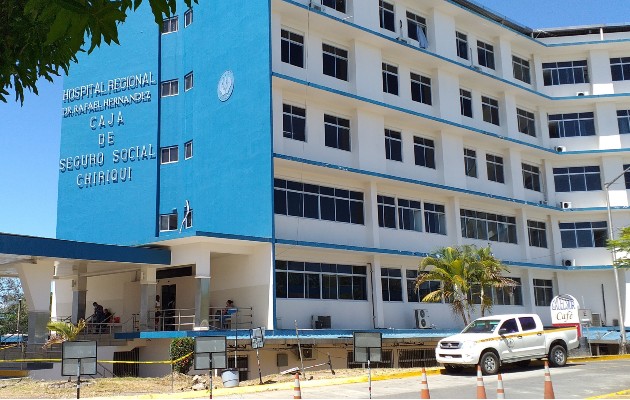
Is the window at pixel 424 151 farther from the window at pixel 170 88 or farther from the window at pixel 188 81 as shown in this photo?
the window at pixel 170 88

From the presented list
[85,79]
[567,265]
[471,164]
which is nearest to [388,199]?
[471,164]

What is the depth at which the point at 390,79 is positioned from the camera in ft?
116

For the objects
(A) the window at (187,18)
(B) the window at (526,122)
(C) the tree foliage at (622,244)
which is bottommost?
(C) the tree foliage at (622,244)

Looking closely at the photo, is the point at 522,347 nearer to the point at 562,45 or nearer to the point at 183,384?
the point at 183,384

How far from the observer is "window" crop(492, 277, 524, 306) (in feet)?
124

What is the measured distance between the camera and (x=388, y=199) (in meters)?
34.0

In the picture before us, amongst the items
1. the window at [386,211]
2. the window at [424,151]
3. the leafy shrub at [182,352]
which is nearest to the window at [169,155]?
the window at [386,211]

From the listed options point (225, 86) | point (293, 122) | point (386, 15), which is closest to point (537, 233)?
point (386, 15)

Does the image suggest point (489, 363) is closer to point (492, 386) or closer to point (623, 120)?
point (492, 386)

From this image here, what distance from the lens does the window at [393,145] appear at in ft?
113

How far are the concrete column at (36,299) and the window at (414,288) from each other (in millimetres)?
16146

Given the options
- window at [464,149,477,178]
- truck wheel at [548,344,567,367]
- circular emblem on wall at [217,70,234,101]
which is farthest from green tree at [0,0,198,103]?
window at [464,149,477,178]

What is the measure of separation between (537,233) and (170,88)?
2272cm

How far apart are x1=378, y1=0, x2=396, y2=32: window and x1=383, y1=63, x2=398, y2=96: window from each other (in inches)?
79.5
